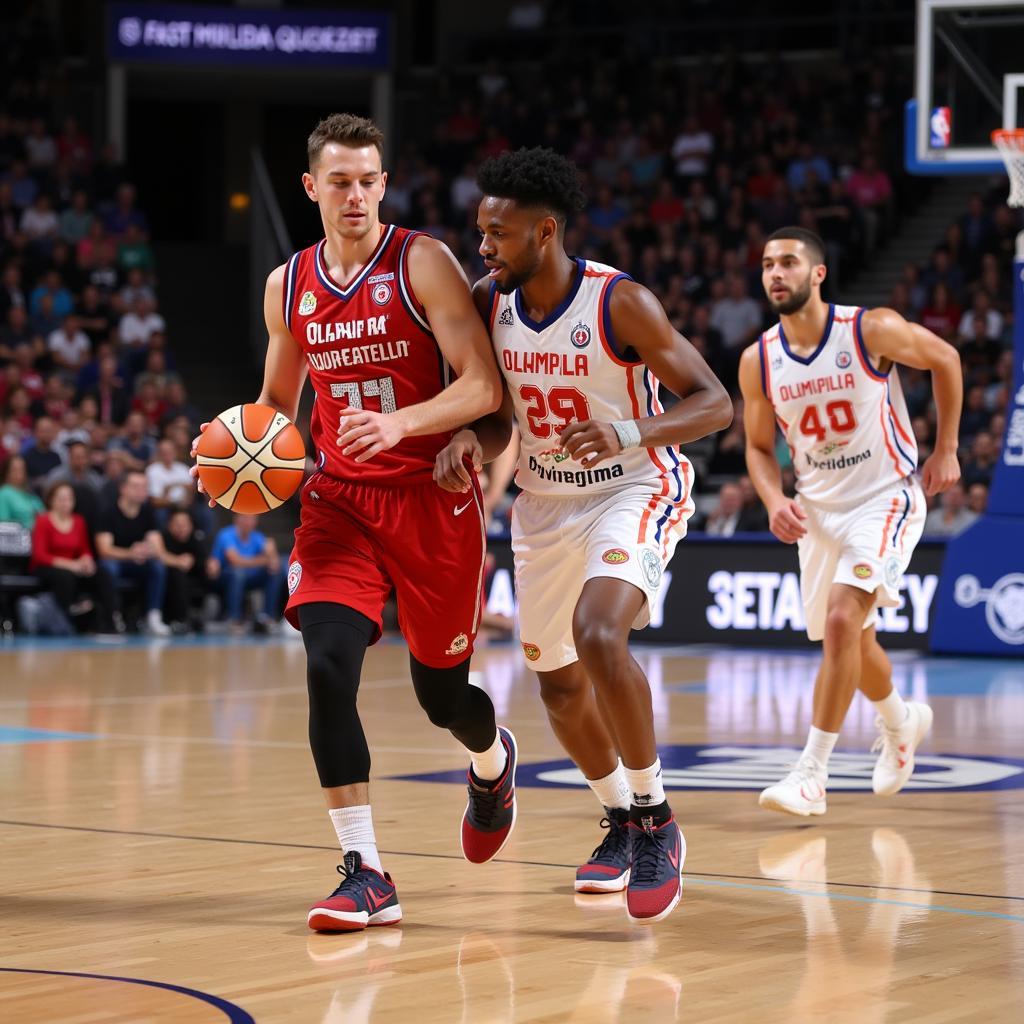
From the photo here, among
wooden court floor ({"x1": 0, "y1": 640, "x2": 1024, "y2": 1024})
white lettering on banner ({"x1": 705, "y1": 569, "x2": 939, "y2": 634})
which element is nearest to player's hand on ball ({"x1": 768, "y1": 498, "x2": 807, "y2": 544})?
wooden court floor ({"x1": 0, "y1": 640, "x2": 1024, "y2": 1024})

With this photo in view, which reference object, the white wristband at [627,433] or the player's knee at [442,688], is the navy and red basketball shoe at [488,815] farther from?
the white wristband at [627,433]

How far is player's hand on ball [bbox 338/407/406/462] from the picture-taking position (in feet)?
15.5

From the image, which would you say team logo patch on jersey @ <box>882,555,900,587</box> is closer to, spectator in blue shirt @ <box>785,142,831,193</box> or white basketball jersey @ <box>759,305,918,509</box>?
white basketball jersey @ <box>759,305,918,509</box>

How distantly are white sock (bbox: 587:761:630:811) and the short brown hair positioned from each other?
1.94m

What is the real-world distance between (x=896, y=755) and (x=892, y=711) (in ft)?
0.57

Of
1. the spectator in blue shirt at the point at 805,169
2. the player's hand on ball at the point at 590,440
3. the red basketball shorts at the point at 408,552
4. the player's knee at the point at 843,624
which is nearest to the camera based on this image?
the player's hand on ball at the point at 590,440

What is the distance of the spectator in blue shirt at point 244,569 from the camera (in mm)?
17328

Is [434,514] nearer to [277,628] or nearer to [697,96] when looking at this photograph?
[277,628]

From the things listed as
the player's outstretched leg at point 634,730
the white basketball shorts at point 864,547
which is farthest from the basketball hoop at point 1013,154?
the player's outstretched leg at point 634,730

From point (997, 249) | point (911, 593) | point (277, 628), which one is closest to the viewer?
point (911, 593)

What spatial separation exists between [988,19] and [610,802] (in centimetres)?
903

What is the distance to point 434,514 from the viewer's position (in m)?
5.21

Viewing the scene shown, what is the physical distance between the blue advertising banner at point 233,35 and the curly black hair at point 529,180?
2090 cm

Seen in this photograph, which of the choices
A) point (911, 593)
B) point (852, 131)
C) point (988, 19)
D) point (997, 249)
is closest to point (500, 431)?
point (988, 19)
